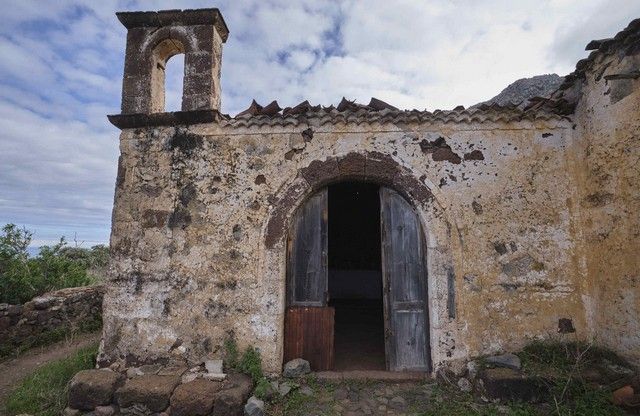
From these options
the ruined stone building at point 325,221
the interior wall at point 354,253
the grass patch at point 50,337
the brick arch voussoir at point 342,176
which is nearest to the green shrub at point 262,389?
the ruined stone building at point 325,221

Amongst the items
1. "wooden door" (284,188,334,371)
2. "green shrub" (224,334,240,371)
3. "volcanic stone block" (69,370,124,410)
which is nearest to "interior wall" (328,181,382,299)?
"wooden door" (284,188,334,371)

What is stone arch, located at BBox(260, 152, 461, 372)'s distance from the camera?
4225 mm

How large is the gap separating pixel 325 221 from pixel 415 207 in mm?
1188

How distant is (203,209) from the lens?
14.9 ft

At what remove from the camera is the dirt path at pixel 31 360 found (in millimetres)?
5070

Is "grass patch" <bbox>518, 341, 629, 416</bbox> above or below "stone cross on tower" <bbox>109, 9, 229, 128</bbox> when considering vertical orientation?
below

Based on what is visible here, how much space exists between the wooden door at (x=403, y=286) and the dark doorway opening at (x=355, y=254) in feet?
9.72

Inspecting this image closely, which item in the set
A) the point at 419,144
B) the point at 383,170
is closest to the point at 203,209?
→ the point at 383,170

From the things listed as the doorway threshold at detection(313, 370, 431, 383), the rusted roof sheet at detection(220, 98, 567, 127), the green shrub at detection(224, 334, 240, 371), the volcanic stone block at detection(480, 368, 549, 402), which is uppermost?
the rusted roof sheet at detection(220, 98, 567, 127)

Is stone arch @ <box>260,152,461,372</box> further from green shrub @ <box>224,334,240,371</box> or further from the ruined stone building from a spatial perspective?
green shrub @ <box>224,334,240,371</box>

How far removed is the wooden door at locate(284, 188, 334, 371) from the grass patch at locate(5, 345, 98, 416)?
8.56ft

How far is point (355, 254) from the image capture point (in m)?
10.3

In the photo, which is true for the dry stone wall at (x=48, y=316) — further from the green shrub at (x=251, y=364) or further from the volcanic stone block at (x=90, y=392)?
the green shrub at (x=251, y=364)

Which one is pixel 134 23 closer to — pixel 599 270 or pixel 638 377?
pixel 599 270
